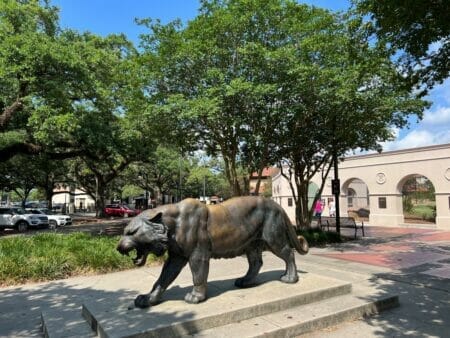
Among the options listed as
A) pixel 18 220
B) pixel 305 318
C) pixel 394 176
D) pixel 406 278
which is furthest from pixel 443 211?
pixel 18 220

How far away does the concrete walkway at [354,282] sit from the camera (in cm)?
543

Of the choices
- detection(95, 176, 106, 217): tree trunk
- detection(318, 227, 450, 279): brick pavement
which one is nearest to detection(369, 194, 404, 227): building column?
detection(318, 227, 450, 279): brick pavement

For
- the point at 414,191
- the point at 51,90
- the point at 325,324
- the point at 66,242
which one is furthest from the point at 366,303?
the point at 414,191

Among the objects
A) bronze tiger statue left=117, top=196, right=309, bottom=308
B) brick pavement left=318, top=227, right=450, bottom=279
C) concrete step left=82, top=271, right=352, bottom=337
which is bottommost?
brick pavement left=318, top=227, right=450, bottom=279

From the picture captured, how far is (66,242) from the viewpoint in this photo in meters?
10.7

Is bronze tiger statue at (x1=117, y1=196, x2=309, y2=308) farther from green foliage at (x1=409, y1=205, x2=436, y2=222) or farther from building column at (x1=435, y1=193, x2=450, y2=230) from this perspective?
green foliage at (x1=409, y1=205, x2=436, y2=222)

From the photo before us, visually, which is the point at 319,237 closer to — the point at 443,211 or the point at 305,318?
the point at 305,318

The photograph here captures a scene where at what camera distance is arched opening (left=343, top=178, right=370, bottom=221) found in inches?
1110

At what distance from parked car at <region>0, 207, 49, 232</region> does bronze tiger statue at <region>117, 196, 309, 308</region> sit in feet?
76.6

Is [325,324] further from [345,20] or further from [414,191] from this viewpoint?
[414,191]

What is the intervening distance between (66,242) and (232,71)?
7.09 meters

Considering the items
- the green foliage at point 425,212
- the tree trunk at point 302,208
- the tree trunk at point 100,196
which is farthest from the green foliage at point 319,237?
the tree trunk at point 100,196

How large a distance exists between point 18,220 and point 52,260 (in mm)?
19145

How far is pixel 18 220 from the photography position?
2544cm
